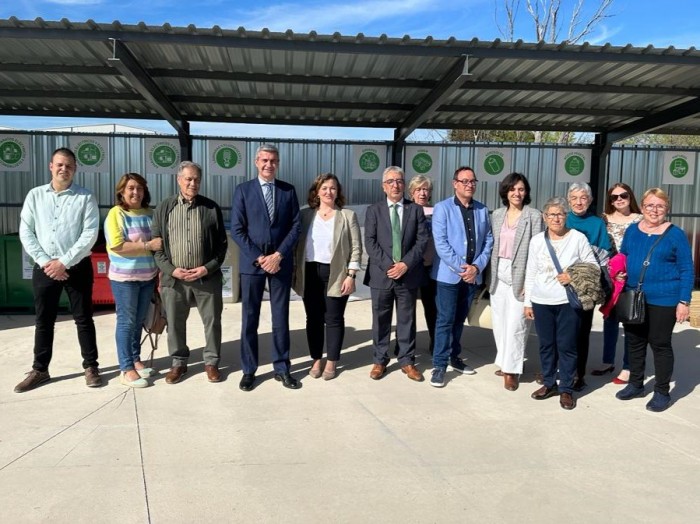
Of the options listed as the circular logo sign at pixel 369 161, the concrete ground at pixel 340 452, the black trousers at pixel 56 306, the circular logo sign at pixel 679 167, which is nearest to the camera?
the concrete ground at pixel 340 452

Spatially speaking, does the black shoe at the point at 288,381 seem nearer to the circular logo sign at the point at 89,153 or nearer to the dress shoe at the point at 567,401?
the dress shoe at the point at 567,401

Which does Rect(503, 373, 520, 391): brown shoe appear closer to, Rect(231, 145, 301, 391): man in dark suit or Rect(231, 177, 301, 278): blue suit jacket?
Rect(231, 145, 301, 391): man in dark suit

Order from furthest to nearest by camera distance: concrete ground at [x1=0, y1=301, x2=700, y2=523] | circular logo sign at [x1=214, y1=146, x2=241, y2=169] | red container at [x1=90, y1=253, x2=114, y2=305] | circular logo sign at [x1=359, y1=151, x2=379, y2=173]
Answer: circular logo sign at [x1=359, y1=151, x2=379, y2=173]
circular logo sign at [x1=214, y1=146, x2=241, y2=169]
red container at [x1=90, y1=253, x2=114, y2=305]
concrete ground at [x1=0, y1=301, x2=700, y2=523]

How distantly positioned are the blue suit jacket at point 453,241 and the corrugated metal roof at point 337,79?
2.09 metres

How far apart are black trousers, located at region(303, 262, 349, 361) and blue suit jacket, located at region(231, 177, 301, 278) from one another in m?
0.29

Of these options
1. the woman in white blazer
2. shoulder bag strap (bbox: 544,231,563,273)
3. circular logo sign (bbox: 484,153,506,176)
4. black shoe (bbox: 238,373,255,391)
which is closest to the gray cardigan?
the woman in white blazer

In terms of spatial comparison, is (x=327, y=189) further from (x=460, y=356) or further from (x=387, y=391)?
(x=460, y=356)

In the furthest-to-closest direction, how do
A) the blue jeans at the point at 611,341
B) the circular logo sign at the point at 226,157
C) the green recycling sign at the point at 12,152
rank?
the circular logo sign at the point at 226,157, the green recycling sign at the point at 12,152, the blue jeans at the point at 611,341

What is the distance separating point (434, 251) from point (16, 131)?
7341 millimetres

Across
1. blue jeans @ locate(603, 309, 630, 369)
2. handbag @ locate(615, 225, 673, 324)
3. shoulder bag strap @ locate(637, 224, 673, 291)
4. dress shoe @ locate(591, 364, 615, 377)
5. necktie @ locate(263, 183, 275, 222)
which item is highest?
necktie @ locate(263, 183, 275, 222)

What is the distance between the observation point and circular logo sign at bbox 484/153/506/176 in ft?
31.3

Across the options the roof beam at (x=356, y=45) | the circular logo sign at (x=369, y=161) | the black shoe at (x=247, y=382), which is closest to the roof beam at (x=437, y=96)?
the roof beam at (x=356, y=45)

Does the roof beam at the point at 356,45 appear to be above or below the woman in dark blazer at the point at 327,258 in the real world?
above

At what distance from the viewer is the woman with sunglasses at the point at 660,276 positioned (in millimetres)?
3871
